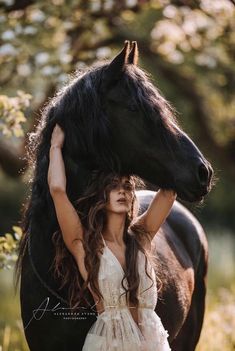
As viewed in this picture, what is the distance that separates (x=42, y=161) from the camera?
11.6 feet

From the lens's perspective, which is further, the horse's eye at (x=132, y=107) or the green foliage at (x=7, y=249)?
the green foliage at (x=7, y=249)

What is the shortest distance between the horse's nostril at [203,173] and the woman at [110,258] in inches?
9.4

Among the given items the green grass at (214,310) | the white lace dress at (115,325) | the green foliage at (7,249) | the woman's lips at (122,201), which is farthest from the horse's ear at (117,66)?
the green grass at (214,310)

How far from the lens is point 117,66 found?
3.39m

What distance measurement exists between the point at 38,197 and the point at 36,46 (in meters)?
4.05

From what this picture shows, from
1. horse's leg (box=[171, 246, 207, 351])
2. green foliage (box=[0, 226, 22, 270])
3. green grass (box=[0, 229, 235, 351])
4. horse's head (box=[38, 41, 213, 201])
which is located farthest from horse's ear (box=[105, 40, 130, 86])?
horse's leg (box=[171, 246, 207, 351])

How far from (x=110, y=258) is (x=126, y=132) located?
55 cm

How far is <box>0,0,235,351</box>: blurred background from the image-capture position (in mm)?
6457

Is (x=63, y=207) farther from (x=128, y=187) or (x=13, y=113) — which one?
(x=13, y=113)

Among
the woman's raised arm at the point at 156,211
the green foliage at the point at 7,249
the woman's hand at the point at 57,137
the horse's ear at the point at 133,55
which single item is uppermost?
the horse's ear at the point at 133,55

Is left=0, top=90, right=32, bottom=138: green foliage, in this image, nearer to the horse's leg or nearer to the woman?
the woman

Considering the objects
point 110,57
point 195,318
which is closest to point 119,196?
point 195,318

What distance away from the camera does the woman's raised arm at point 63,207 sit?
11.0ft

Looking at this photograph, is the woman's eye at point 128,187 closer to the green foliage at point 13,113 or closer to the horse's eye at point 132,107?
the horse's eye at point 132,107
